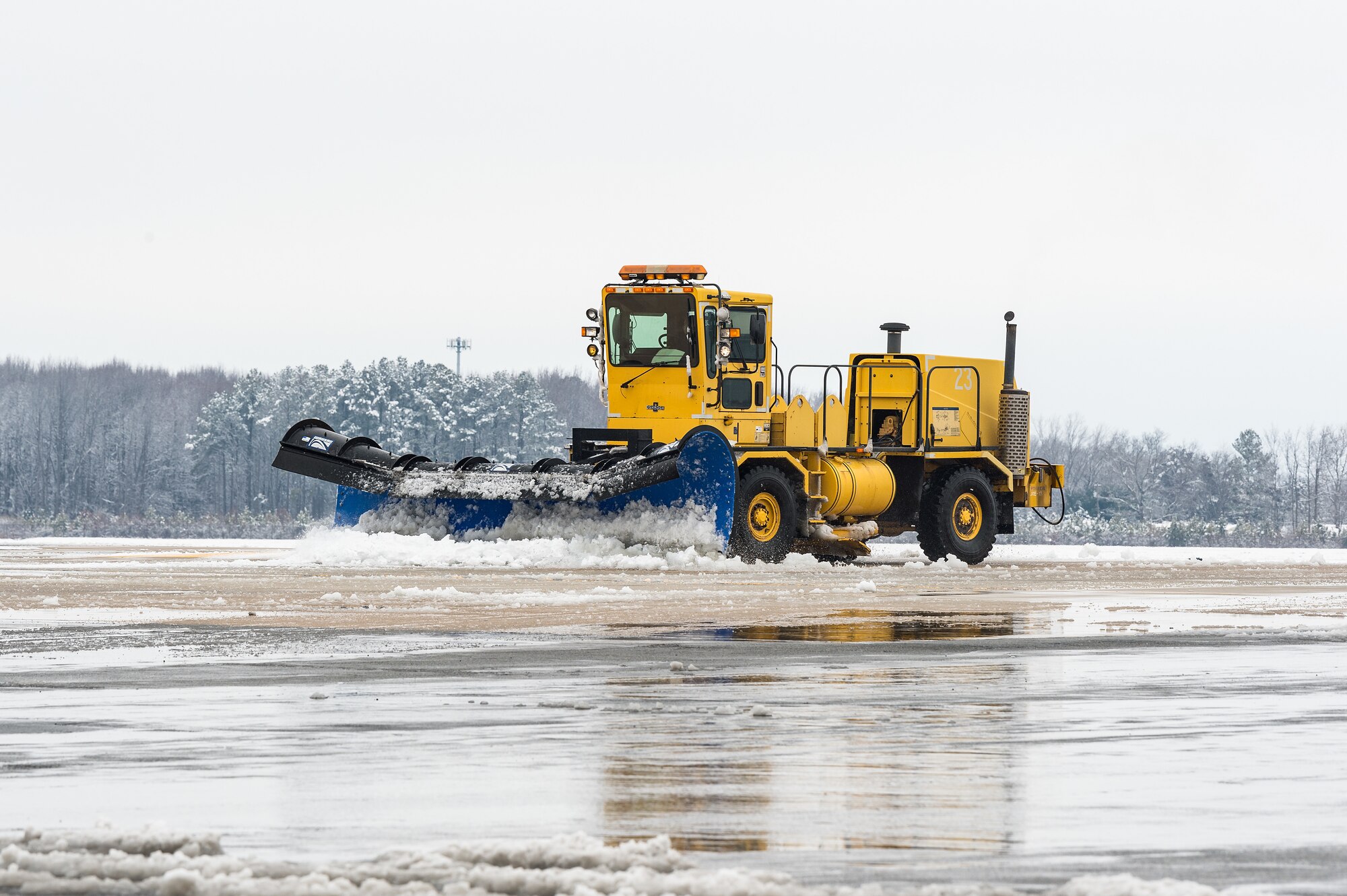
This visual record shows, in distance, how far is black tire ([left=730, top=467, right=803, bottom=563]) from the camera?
27.0 m

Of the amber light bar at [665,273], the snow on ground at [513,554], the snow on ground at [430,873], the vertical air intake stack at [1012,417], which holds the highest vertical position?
the amber light bar at [665,273]

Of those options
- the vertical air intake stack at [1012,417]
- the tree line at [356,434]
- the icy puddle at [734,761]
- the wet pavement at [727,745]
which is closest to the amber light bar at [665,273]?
the vertical air intake stack at [1012,417]

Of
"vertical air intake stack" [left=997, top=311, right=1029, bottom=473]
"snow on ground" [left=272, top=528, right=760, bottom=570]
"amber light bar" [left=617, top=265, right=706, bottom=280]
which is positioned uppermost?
"amber light bar" [left=617, top=265, right=706, bottom=280]

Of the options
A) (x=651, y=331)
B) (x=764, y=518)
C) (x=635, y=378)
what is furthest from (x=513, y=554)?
(x=651, y=331)

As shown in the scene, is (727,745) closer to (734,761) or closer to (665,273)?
(734,761)

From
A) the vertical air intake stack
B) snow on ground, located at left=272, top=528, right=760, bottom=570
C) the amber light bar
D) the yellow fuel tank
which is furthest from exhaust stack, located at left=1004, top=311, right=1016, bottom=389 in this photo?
snow on ground, located at left=272, top=528, right=760, bottom=570

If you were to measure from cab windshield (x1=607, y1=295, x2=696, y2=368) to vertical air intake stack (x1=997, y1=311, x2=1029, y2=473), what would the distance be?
6.63 metres

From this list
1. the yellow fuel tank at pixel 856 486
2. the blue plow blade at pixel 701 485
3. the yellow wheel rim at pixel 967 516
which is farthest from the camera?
the yellow wheel rim at pixel 967 516

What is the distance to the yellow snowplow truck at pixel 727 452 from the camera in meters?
25.6

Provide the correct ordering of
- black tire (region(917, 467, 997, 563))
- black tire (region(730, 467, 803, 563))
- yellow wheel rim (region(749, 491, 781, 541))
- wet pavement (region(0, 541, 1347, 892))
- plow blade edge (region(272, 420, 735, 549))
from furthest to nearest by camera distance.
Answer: black tire (region(917, 467, 997, 563)), yellow wheel rim (region(749, 491, 781, 541)), black tire (region(730, 467, 803, 563)), plow blade edge (region(272, 420, 735, 549)), wet pavement (region(0, 541, 1347, 892))

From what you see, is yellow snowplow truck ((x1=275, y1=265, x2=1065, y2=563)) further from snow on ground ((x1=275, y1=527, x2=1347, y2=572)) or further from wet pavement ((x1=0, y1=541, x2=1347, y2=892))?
wet pavement ((x1=0, y1=541, x2=1347, y2=892))

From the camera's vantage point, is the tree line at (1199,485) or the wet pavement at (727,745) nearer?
the wet pavement at (727,745)

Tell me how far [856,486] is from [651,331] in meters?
3.76

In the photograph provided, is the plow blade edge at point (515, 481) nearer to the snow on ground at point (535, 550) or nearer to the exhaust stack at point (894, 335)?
the snow on ground at point (535, 550)
